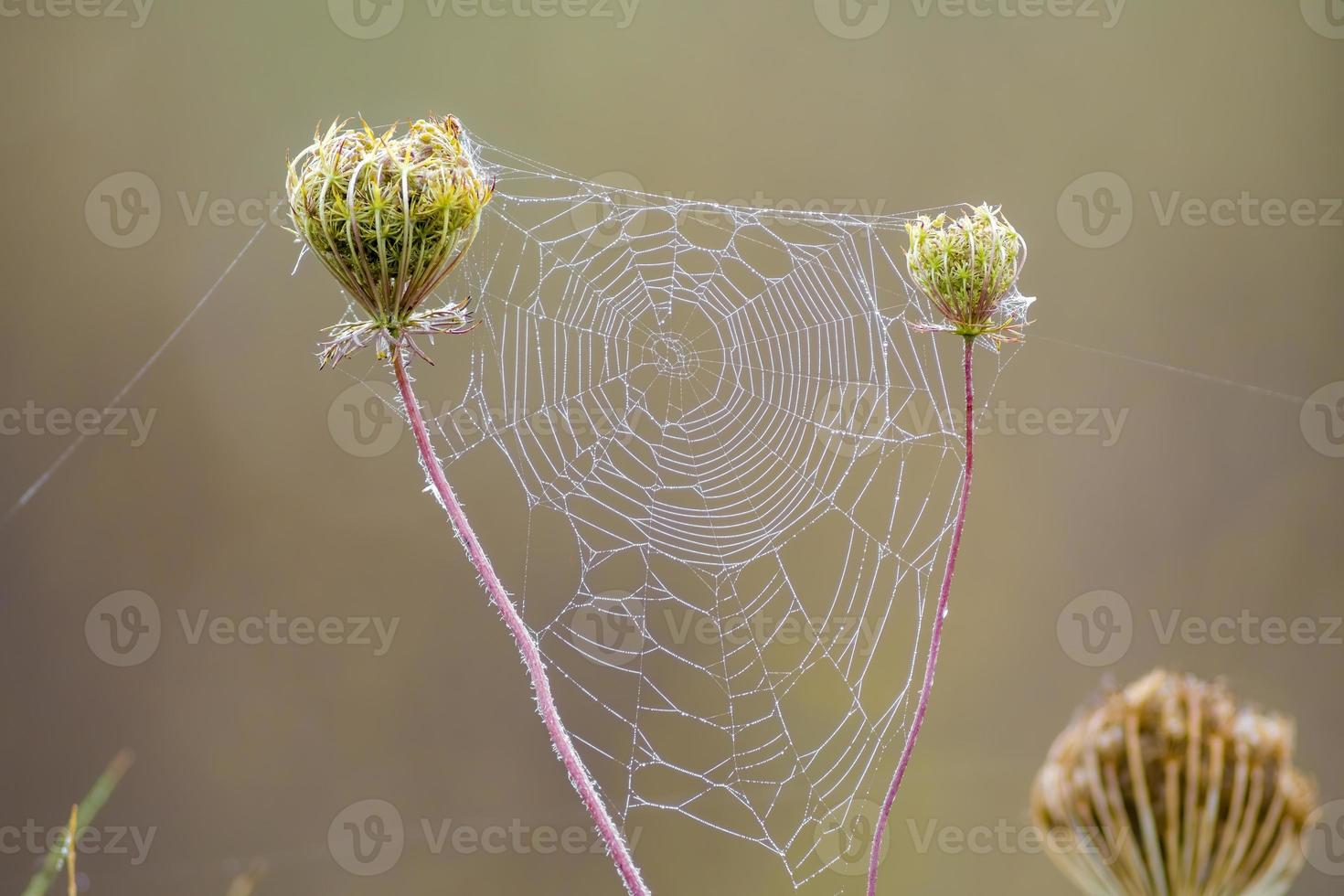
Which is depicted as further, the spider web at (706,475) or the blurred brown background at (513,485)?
the blurred brown background at (513,485)

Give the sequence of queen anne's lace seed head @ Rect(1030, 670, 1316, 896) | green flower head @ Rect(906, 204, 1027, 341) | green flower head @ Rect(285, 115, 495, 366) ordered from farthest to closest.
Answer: green flower head @ Rect(906, 204, 1027, 341) < green flower head @ Rect(285, 115, 495, 366) < queen anne's lace seed head @ Rect(1030, 670, 1316, 896)

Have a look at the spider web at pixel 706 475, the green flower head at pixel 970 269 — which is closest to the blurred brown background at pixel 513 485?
the spider web at pixel 706 475

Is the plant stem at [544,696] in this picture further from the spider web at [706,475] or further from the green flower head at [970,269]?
the spider web at [706,475]

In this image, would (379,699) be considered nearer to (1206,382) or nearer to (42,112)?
(42,112)

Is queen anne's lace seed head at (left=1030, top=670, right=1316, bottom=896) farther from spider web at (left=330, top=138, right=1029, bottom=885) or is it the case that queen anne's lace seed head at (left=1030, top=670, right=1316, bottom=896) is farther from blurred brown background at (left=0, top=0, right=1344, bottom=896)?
blurred brown background at (left=0, top=0, right=1344, bottom=896)

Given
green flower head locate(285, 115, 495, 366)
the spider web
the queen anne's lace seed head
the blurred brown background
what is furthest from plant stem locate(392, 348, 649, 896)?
the blurred brown background

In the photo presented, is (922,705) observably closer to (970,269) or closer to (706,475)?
(970,269)

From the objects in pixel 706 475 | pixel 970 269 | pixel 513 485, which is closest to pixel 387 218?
pixel 970 269
